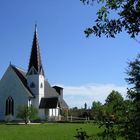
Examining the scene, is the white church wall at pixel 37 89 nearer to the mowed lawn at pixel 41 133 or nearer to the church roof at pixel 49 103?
the church roof at pixel 49 103

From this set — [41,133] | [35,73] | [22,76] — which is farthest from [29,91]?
[41,133]

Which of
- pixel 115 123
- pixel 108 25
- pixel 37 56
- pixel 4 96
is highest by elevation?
pixel 37 56

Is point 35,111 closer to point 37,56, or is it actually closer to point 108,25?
point 37,56

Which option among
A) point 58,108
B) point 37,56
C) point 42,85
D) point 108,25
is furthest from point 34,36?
point 108,25

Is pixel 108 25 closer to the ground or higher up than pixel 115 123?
higher up

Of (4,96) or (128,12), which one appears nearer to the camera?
(128,12)

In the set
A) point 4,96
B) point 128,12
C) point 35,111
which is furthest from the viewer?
point 4,96

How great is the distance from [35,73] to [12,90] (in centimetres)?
510

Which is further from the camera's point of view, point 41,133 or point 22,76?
point 22,76

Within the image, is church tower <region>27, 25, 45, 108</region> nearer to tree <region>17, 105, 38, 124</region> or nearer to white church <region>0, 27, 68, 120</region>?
white church <region>0, 27, 68, 120</region>

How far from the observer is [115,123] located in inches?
197

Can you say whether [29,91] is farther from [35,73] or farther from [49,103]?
[49,103]

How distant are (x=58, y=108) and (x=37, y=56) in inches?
426

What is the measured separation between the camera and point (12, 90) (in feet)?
239
